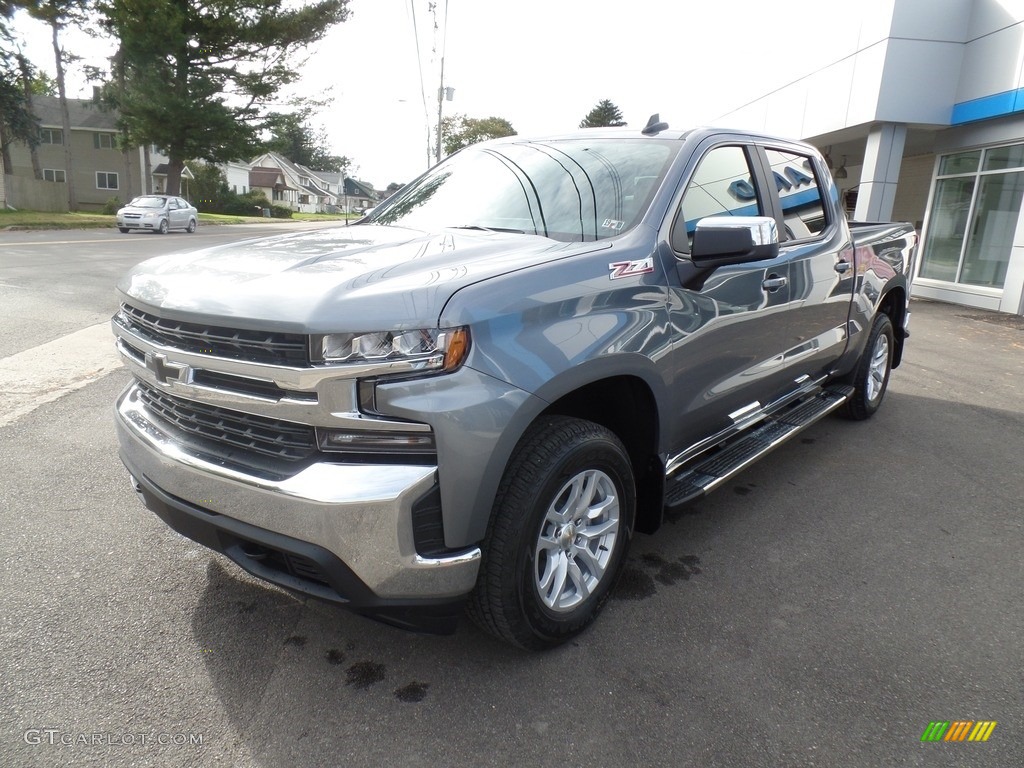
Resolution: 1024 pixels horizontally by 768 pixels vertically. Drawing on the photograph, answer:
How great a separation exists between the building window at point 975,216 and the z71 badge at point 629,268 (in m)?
12.3

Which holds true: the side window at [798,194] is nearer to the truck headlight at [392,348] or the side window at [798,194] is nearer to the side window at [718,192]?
the side window at [718,192]

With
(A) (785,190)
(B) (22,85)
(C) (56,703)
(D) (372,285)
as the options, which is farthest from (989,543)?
(B) (22,85)

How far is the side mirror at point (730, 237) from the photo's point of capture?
2746 mm

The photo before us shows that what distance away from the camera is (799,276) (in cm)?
390

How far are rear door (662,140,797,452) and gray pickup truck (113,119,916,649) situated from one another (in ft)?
0.05

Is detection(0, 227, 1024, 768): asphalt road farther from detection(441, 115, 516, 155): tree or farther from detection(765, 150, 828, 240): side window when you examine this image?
detection(441, 115, 516, 155): tree

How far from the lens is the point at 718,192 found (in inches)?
134

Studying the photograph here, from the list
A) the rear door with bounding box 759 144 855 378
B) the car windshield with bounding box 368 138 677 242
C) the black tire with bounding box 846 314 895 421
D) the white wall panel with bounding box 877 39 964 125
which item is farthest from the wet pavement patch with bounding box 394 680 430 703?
the white wall panel with bounding box 877 39 964 125

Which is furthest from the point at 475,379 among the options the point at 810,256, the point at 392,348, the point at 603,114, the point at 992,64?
the point at 603,114

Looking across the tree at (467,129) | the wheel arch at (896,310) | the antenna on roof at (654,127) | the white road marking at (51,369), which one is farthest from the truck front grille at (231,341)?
the tree at (467,129)

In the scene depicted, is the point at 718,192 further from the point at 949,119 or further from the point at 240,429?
the point at 949,119

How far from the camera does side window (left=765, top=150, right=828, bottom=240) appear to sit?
13.0ft

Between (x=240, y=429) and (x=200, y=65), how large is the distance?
39607 millimetres

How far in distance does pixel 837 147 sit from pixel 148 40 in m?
30.1
